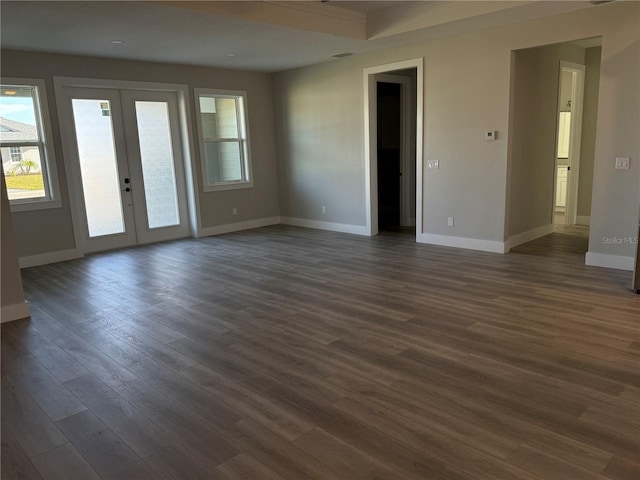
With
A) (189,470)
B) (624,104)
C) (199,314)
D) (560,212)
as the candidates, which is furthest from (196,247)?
(560,212)

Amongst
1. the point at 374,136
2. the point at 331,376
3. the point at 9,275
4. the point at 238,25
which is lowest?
the point at 331,376

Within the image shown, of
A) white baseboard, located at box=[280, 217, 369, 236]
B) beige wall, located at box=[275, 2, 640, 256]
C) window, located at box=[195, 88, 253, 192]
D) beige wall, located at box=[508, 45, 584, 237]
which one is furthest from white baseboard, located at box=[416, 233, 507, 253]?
window, located at box=[195, 88, 253, 192]

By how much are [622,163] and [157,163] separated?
608cm

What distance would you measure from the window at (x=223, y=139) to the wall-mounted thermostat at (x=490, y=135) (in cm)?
407

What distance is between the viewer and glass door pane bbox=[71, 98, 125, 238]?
6324 mm

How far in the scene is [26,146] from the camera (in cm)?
581

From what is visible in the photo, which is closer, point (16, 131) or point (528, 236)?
point (16, 131)

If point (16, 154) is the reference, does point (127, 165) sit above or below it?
below

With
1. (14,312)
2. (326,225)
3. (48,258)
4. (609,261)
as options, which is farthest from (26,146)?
(609,261)

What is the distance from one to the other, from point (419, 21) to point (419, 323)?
3390mm

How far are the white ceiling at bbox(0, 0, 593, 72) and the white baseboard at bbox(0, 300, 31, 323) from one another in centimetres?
249

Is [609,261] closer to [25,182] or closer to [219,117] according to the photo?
[219,117]

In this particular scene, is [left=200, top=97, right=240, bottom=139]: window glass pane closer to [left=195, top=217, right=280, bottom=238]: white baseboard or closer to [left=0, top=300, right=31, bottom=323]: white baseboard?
[left=195, top=217, right=280, bottom=238]: white baseboard

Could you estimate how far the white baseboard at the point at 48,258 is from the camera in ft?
19.2
